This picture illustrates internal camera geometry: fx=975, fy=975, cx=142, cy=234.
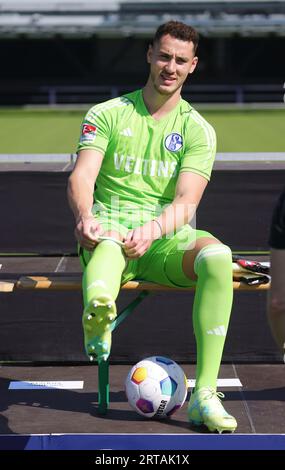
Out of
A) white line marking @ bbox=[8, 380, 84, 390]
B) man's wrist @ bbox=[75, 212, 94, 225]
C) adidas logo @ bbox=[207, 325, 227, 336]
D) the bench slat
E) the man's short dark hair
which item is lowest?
white line marking @ bbox=[8, 380, 84, 390]

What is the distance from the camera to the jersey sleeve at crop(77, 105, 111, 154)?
180 inches

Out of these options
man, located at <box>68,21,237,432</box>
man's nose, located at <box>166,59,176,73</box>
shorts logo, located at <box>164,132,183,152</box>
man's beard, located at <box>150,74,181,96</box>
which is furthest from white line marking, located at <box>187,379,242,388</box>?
man's nose, located at <box>166,59,176,73</box>

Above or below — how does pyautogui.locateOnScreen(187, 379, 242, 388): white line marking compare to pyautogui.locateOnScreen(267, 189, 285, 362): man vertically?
below

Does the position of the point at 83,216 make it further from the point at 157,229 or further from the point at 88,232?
the point at 157,229

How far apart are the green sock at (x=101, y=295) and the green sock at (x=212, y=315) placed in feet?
1.22

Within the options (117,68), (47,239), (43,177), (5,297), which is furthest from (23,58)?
(5,297)

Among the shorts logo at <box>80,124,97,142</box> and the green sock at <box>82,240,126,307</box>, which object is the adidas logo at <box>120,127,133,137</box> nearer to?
the shorts logo at <box>80,124,97,142</box>

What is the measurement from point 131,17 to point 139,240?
89.6 feet

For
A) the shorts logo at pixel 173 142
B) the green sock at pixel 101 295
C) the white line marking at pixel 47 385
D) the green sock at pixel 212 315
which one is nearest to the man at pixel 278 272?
the green sock at pixel 101 295

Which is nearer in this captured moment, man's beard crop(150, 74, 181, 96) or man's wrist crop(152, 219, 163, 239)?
man's wrist crop(152, 219, 163, 239)

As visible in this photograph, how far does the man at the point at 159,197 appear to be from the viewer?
4137mm

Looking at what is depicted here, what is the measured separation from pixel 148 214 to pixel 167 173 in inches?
8.9

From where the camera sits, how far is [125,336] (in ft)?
17.9

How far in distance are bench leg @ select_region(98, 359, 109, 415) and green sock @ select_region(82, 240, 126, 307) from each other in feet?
1.45
